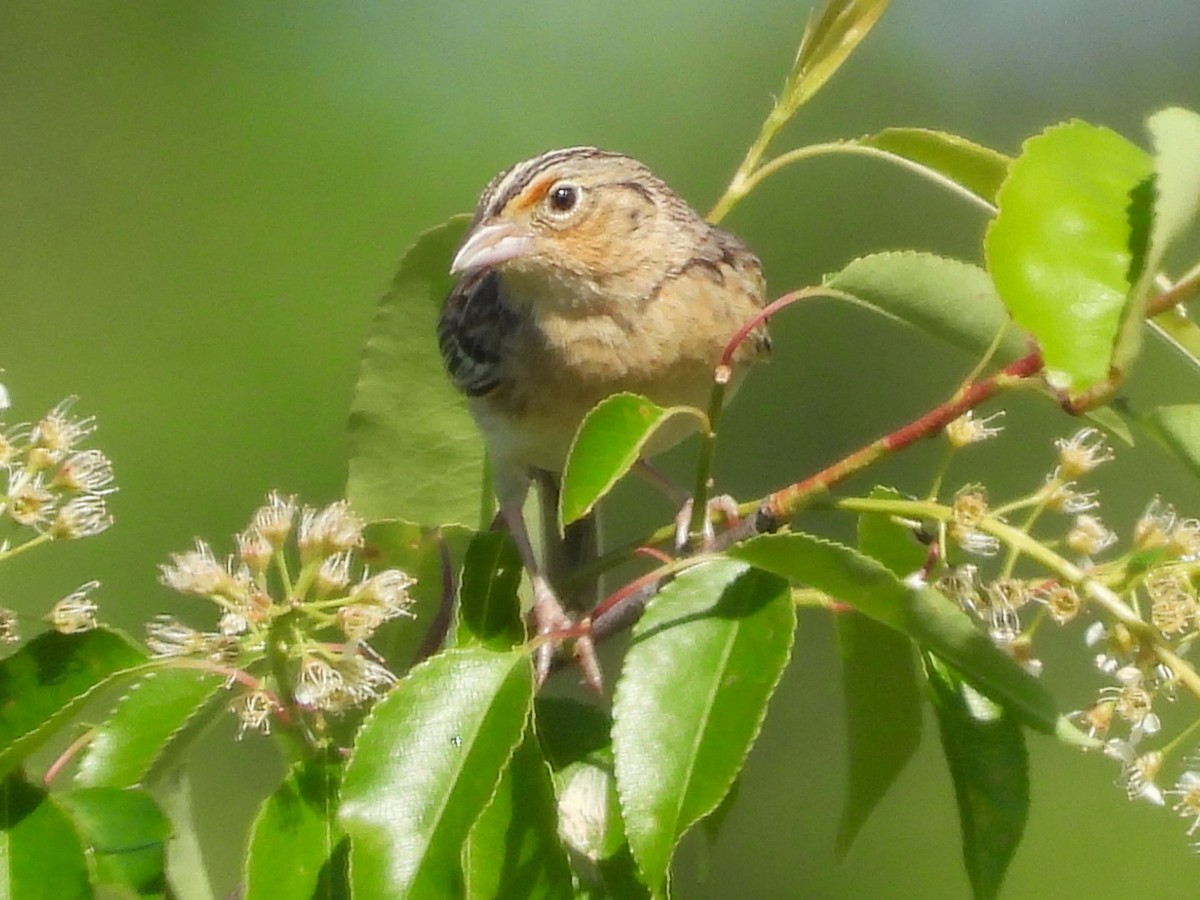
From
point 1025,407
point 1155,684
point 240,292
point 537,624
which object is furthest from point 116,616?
point 1155,684

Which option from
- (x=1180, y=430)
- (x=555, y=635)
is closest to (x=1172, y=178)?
(x=1180, y=430)

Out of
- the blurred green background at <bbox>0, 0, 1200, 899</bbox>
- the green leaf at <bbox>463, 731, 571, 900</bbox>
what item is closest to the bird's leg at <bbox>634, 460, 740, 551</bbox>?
the green leaf at <bbox>463, 731, 571, 900</bbox>

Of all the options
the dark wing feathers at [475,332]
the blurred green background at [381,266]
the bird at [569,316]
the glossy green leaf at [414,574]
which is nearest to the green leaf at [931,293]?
the glossy green leaf at [414,574]

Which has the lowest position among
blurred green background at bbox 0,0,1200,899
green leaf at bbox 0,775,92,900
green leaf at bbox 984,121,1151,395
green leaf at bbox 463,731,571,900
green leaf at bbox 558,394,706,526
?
blurred green background at bbox 0,0,1200,899

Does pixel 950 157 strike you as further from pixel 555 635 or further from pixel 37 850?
pixel 37 850

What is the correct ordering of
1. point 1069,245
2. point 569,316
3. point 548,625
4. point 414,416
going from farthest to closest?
point 569,316
point 414,416
point 548,625
point 1069,245

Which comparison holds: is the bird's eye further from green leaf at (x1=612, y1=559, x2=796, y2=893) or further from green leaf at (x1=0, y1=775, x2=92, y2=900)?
green leaf at (x1=0, y1=775, x2=92, y2=900)

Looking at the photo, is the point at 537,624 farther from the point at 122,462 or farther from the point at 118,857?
the point at 122,462
